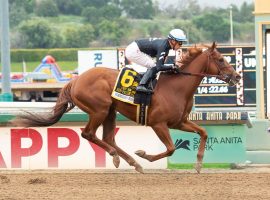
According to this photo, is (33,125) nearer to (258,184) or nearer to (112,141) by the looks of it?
(112,141)

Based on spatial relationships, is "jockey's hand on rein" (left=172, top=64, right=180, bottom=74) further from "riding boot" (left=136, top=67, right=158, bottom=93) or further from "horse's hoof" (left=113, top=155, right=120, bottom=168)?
"horse's hoof" (left=113, top=155, right=120, bottom=168)

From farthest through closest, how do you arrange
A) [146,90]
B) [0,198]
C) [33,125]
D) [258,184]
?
[33,125] → [146,90] → [258,184] → [0,198]

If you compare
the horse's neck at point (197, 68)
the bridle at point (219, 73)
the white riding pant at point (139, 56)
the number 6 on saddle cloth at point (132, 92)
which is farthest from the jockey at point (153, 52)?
the bridle at point (219, 73)

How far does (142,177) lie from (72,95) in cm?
147

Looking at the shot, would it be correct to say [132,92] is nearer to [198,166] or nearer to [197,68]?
[197,68]

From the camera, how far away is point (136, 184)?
32.1ft

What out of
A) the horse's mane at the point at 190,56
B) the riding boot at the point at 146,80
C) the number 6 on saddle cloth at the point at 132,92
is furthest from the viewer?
the horse's mane at the point at 190,56

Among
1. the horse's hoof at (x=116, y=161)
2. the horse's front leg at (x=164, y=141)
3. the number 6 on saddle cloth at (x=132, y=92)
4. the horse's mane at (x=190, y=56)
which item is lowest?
the horse's hoof at (x=116, y=161)

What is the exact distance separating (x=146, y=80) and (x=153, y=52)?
48cm

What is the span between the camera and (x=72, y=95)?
11062mm

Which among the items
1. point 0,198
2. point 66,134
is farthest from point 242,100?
point 0,198

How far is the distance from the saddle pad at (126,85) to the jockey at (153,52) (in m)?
0.18

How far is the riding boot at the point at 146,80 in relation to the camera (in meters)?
10.5

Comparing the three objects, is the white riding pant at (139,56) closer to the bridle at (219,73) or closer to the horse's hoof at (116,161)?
the bridle at (219,73)
